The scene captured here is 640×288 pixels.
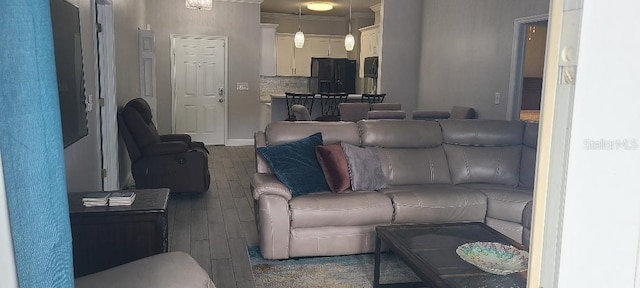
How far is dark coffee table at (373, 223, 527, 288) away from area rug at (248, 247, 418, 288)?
0.62 ft

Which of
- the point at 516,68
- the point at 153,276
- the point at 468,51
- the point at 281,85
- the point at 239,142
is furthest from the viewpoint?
the point at 281,85

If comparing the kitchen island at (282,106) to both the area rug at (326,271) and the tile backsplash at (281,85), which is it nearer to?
the tile backsplash at (281,85)

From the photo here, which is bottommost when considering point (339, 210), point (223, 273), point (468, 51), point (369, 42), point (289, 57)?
point (223, 273)

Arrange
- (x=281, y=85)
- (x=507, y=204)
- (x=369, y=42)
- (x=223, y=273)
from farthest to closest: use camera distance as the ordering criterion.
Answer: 1. (x=281, y=85)
2. (x=369, y=42)
3. (x=507, y=204)
4. (x=223, y=273)

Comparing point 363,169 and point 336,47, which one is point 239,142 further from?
point 363,169

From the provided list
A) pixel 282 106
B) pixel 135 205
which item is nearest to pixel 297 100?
pixel 282 106

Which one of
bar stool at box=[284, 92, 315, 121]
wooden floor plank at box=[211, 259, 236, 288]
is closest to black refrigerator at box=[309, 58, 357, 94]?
bar stool at box=[284, 92, 315, 121]

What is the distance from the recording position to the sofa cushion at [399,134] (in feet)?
13.3

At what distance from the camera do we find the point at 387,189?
12.1 ft

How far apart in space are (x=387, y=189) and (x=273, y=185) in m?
0.93

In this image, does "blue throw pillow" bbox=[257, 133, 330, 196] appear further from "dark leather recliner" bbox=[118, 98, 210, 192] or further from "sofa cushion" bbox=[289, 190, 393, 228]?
"dark leather recliner" bbox=[118, 98, 210, 192]

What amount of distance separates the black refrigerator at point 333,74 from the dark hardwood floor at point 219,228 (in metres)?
4.68

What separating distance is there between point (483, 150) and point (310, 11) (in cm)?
716

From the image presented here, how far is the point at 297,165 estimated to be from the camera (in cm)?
359
